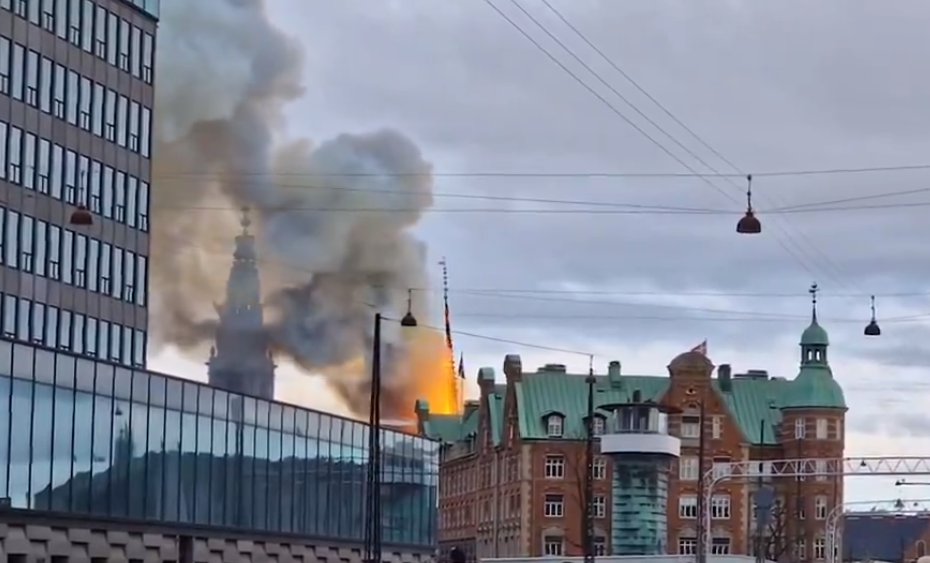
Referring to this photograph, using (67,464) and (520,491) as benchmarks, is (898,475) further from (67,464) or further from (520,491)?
(67,464)

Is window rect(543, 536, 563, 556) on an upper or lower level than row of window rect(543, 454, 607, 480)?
lower

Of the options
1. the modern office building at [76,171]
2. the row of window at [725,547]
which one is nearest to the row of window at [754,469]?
the row of window at [725,547]

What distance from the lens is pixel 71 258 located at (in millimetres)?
99625

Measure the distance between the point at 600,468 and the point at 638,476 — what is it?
65.9 ft

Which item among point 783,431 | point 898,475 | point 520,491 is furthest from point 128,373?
point 783,431

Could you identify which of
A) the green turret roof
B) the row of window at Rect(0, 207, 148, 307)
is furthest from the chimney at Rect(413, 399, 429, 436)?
the row of window at Rect(0, 207, 148, 307)

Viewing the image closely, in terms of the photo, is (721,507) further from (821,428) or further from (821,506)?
(821,428)

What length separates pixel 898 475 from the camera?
12950 centimetres

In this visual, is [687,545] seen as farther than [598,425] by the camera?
No

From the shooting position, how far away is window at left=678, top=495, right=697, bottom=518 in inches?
6447

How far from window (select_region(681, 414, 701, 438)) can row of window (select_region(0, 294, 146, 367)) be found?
229 feet

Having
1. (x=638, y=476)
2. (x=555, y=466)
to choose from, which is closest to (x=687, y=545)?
(x=555, y=466)

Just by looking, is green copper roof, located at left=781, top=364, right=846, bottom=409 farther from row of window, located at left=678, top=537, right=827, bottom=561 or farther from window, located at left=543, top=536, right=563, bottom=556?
window, located at left=543, top=536, right=563, bottom=556

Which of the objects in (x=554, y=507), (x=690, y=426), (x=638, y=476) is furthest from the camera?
(x=690, y=426)
